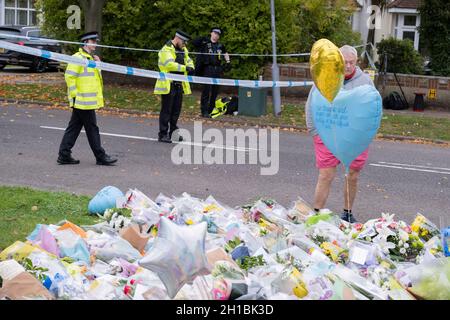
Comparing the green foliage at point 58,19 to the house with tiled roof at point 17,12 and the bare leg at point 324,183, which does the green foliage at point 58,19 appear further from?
the house with tiled roof at point 17,12

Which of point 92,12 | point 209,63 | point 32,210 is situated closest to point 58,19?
point 92,12

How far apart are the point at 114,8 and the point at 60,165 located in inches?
469

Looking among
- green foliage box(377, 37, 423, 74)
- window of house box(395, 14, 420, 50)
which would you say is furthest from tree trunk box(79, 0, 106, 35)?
window of house box(395, 14, 420, 50)

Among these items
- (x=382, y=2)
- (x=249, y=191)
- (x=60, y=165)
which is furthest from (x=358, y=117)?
(x=382, y=2)

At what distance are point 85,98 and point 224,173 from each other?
85.2 inches

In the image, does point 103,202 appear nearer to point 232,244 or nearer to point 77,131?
point 232,244

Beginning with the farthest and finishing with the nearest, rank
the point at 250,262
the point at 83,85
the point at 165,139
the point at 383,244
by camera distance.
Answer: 1. the point at 165,139
2. the point at 83,85
3. the point at 383,244
4. the point at 250,262

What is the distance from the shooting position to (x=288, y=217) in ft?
23.9

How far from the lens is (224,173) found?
11.1 m

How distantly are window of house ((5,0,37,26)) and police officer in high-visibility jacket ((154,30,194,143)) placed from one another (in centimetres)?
2876

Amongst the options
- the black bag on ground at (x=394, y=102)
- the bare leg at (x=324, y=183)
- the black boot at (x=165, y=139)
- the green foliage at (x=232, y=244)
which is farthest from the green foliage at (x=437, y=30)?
the green foliage at (x=232, y=244)

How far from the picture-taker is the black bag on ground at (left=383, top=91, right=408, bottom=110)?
2003 centimetres

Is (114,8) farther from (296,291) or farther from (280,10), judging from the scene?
(296,291)

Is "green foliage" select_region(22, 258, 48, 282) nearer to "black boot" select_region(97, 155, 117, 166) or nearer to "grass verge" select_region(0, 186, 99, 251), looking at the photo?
"grass verge" select_region(0, 186, 99, 251)
